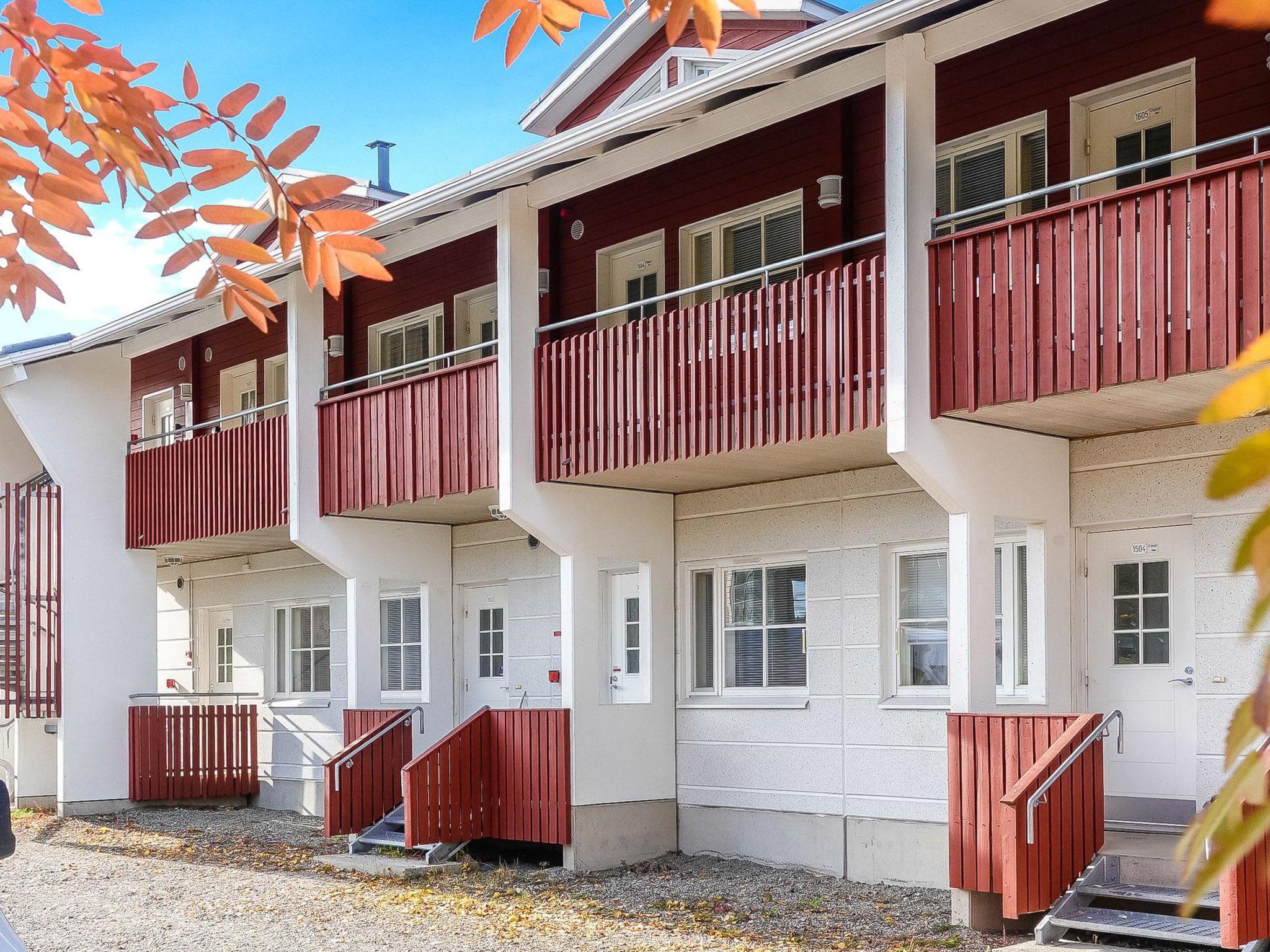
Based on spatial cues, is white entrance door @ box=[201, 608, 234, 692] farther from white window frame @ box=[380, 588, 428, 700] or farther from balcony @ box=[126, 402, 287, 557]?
white window frame @ box=[380, 588, 428, 700]

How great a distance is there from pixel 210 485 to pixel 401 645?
294cm

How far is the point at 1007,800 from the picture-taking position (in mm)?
9570

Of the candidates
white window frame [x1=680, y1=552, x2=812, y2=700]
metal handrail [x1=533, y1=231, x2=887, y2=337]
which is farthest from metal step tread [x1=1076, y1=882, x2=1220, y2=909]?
metal handrail [x1=533, y1=231, x2=887, y2=337]

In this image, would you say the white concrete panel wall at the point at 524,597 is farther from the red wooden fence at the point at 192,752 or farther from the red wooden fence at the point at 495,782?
the red wooden fence at the point at 192,752

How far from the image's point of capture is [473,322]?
17094 millimetres

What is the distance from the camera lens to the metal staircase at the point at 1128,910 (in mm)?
9164

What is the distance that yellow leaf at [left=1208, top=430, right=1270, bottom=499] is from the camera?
798mm

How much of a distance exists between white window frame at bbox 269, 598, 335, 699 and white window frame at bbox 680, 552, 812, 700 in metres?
6.39

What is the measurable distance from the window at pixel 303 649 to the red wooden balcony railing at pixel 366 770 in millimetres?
3653

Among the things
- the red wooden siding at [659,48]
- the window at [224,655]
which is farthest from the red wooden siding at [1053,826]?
the window at [224,655]

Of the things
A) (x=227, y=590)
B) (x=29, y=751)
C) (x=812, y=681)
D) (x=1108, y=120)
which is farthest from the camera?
(x=227, y=590)

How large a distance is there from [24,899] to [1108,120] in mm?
10909

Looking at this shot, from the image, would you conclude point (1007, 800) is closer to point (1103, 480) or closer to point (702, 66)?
point (1103, 480)

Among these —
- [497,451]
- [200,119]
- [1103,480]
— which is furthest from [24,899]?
[200,119]
